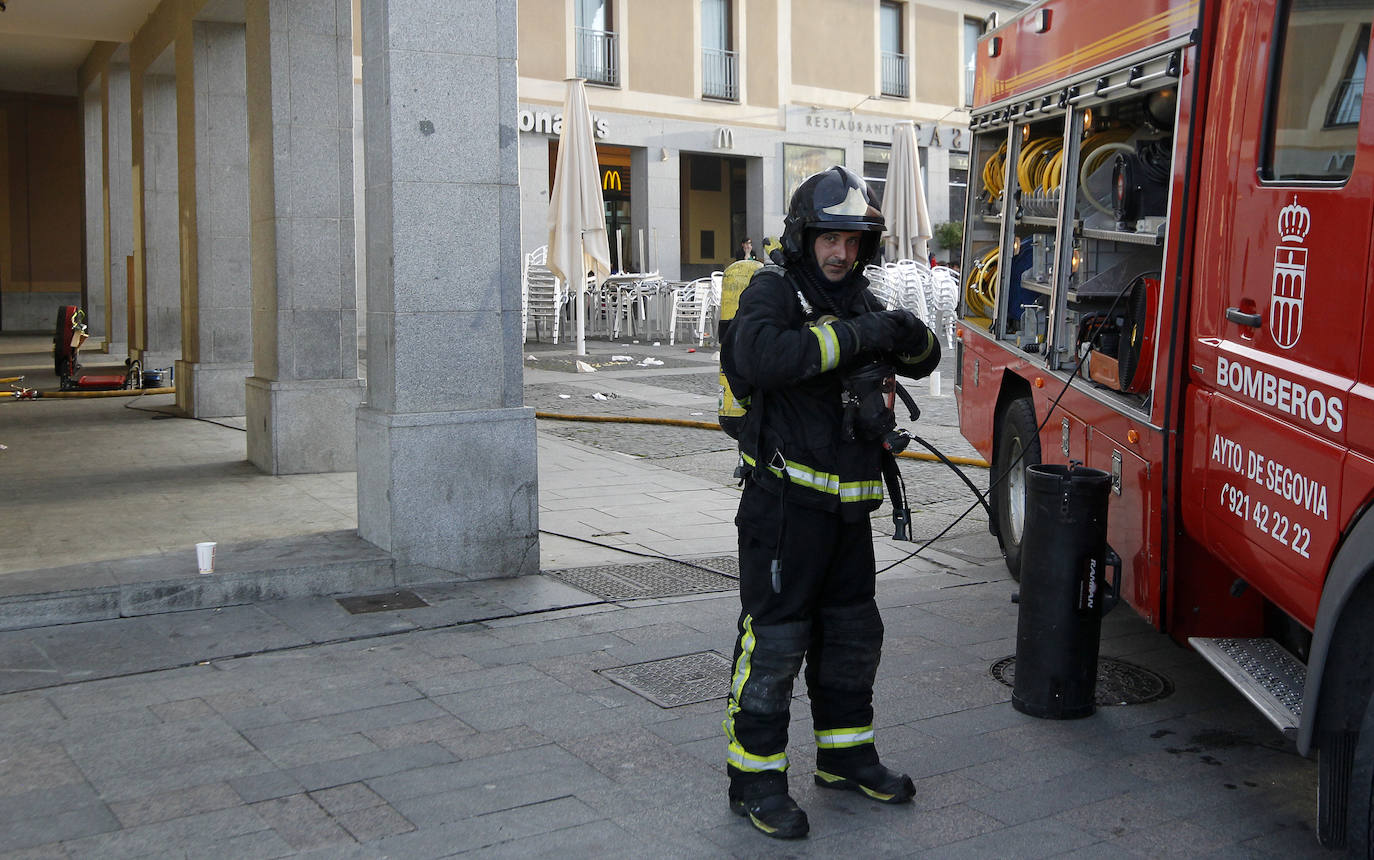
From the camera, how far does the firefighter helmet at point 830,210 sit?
3.92m

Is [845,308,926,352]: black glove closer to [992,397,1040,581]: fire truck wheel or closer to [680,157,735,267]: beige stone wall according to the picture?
[992,397,1040,581]: fire truck wheel

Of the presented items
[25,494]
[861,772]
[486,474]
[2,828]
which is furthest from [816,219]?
[25,494]

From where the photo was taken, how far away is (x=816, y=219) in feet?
12.9

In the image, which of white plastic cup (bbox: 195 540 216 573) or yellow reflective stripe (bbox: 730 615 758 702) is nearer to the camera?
yellow reflective stripe (bbox: 730 615 758 702)

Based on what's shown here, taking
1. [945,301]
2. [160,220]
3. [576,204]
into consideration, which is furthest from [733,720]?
[945,301]

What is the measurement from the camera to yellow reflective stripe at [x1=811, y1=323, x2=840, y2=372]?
3816 mm

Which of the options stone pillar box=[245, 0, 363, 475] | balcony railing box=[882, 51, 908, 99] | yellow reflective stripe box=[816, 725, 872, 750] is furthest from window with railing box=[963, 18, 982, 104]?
yellow reflective stripe box=[816, 725, 872, 750]

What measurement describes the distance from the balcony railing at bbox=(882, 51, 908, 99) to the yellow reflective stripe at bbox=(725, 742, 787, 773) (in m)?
32.9

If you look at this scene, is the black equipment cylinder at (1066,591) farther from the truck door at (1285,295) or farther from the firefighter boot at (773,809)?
the firefighter boot at (773,809)

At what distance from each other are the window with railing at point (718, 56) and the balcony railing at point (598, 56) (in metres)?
2.50

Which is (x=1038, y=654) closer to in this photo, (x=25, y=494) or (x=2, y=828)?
(x=2, y=828)

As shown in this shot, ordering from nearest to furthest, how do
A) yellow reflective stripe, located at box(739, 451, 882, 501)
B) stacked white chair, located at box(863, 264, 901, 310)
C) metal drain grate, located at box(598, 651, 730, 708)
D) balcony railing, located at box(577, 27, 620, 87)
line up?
yellow reflective stripe, located at box(739, 451, 882, 501) < metal drain grate, located at box(598, 651, 730, 708) < stacked white chair, located at box(863, 264, 901, 310) < balcony railing, located at box(577, 27, 620, 87)

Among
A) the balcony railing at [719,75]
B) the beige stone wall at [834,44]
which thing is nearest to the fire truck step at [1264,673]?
the balcony railing at [719,75]

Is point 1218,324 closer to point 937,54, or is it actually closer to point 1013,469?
point 1013,469
